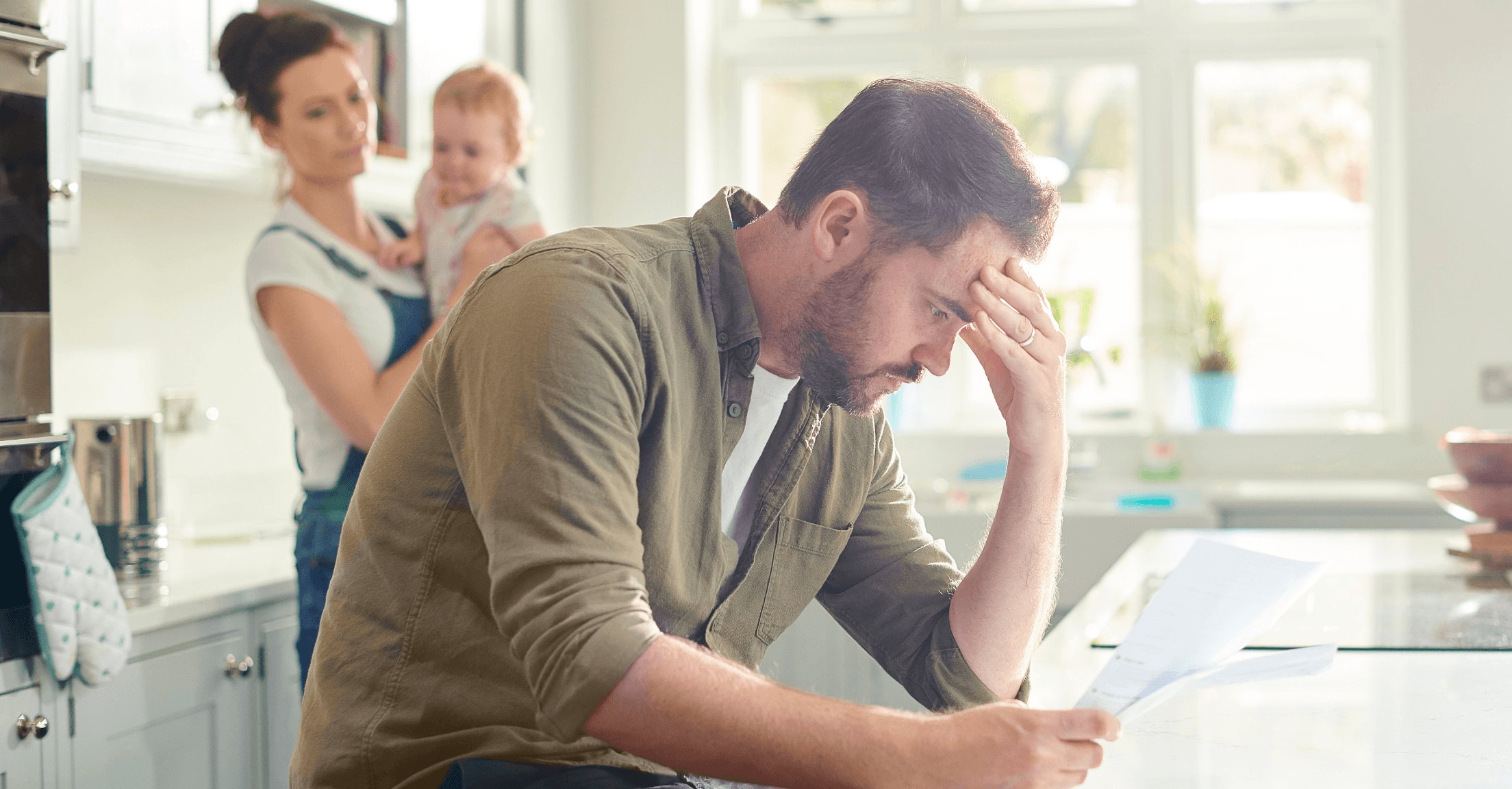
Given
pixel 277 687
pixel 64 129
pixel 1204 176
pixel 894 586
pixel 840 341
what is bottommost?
pixel 277 687

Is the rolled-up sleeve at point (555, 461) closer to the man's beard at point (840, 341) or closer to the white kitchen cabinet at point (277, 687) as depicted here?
the man's beard at point (840, 341)

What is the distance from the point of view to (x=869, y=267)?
3.60 feet

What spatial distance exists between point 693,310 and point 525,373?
0.23 metres

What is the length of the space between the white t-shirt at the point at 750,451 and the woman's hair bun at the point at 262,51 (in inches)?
49.7

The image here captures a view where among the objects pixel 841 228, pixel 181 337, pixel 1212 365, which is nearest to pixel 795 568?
pixel 841 228

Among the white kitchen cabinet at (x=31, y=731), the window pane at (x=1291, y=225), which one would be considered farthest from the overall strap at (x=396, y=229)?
the window pane at (x=1291, y=225)

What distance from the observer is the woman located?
191 cm

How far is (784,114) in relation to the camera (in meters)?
4.31

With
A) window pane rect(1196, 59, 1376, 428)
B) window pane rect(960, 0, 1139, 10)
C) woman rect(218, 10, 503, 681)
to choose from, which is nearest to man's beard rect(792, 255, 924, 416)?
woman rect(218, 10, 503, 681)

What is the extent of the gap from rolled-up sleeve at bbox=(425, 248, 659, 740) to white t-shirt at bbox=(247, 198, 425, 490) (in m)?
1.09

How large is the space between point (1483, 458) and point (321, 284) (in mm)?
1782

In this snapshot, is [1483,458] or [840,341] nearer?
[840,341]

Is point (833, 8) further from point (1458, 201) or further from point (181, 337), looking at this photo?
point (181, 337)

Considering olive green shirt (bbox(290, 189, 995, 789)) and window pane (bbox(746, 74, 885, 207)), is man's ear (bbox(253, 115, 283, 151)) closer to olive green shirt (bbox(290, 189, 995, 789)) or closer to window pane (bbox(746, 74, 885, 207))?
olive green shirt (bbox(290, 189, 995, 789))
